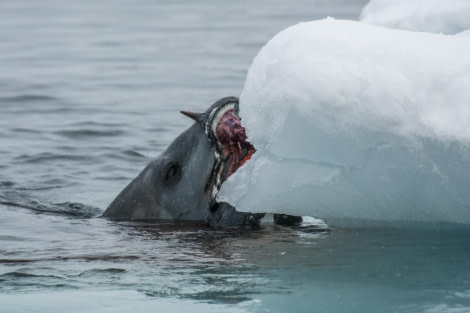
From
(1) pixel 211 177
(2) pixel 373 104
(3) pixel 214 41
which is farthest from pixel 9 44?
(2) pixel 373 104

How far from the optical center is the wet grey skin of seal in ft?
17.7

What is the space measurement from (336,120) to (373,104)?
164mm

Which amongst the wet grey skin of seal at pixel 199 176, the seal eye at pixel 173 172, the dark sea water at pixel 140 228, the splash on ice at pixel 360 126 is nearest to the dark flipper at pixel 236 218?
the wet grey skin of seal at pixel 199 176

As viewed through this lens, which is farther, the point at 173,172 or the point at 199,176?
the point at 173,172

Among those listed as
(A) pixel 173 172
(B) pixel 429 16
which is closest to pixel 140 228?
(A) pixel 173 172

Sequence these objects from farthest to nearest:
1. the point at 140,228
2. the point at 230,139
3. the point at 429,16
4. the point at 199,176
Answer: the point at 429,16
the point at 140,228
the point at 199,176
the point at 230,139

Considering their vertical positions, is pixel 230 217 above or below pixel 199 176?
below

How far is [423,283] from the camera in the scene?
4441mm

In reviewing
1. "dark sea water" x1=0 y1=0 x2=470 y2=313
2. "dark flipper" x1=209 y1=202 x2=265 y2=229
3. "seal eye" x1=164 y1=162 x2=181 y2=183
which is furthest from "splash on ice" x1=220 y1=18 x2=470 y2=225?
"seal eye" x1=164 y1=162 x2=181 y2=183

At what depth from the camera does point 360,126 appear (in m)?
4.68

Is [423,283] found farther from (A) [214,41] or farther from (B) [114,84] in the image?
(A) [214,41]

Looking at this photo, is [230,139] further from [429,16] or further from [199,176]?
[429,16]

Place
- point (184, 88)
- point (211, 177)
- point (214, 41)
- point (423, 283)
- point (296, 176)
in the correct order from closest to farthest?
point (423, 283) → point (296, 176) → point (211, 177) → point (184, 88) → point (214, 41)

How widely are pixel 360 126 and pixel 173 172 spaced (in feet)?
4.10
